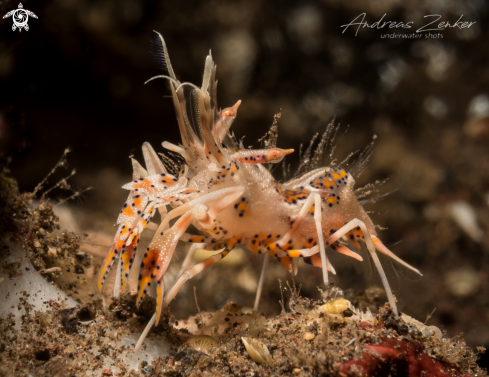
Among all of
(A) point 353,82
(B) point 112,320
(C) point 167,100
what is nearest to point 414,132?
(A) point 353,82

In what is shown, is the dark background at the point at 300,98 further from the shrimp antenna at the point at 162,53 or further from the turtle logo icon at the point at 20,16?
the shrimp antenna at the point at 162,53

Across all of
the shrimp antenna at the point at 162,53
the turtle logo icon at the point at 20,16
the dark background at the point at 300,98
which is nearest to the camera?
the shrimp antenna at the point at 162,53

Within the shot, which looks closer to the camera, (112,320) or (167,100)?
(112,320)

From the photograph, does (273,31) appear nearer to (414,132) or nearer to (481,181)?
(414,132)

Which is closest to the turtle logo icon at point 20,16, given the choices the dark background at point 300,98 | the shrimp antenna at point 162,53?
the dark background at point 300,98

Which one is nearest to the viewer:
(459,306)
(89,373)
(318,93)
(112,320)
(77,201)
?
(89,373)

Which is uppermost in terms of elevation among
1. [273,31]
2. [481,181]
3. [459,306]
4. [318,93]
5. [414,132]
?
[273,31]

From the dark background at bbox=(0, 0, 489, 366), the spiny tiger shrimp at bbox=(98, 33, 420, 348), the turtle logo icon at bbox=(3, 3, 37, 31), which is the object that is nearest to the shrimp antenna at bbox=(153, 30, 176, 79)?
the spiny tiger shrimp at bbox=(98, 33, 420, 348)
